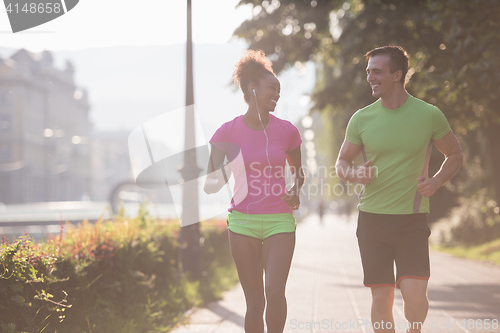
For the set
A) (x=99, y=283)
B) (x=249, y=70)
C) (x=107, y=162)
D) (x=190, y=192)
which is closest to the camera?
(x=249, y=70)

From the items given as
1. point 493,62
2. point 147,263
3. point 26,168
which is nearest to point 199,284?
point 147,263

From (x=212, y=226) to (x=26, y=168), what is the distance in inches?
2338

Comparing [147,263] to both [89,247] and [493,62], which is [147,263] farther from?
[493,62]

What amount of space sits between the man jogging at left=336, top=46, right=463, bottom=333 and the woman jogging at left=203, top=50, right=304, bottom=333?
45 cm

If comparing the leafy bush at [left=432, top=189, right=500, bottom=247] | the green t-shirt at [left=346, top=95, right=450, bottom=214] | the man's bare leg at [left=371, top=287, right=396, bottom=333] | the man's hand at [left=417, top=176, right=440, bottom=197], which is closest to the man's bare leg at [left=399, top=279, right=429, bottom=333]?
the man's bare leg at [left=371, top=287, right=396, bottom=333]

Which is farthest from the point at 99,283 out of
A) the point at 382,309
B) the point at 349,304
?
the point at 349,304

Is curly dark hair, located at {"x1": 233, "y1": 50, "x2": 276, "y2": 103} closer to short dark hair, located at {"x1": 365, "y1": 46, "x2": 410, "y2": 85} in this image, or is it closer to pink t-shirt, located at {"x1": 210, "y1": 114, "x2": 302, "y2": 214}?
pink t-shirt, located at {"x1": 210, "y1": 114, "x2": 302, "y2": 214}

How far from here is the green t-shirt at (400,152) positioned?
3.57m

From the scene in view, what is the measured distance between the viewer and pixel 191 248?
28.8ft

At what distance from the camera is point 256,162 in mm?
3637

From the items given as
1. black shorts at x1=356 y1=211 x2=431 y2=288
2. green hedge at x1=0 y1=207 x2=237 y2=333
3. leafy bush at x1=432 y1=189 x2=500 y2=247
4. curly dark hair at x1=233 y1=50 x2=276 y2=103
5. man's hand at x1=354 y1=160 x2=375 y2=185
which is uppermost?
curly dark hair at x1=233 y1=50 x2=276 y2=103

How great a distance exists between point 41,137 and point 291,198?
70361mm

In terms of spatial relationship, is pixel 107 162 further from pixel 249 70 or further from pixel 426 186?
pixel 426 186

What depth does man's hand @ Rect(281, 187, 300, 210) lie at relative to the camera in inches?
140
